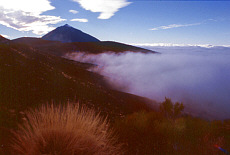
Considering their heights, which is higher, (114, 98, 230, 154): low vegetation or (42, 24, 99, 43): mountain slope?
(42, 24, 99, 43): mountain slope

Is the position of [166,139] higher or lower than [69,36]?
lower

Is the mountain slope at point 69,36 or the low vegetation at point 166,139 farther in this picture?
the mountain slope at point 69,36

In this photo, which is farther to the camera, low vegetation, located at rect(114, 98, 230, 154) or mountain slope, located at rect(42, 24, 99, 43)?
mountain slope, located at rect(42, 24, 99, 43)

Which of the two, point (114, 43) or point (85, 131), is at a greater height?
point (114, 43)

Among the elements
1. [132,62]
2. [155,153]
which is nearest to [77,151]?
[155,153]

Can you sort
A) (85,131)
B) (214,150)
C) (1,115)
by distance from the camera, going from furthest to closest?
(1,115)
(214,150)
(85,131)

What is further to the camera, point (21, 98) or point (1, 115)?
point (21, 98)

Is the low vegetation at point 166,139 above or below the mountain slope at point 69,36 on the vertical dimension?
Result: below

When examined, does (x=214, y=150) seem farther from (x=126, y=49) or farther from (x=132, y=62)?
(x=132, y=62)

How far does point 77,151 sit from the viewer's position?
2746 millimetres

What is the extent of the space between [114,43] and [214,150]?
9488 centimetres

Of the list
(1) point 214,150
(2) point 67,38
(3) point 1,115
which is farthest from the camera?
(2) point 67,38

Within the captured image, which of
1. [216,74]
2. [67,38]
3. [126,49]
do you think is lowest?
[216,74]

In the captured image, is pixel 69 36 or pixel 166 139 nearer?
pixel 166 139
